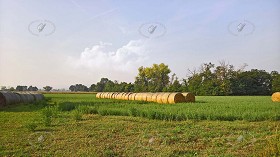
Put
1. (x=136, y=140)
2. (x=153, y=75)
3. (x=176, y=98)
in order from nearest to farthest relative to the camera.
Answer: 1. (x=136, y=140)
2. (x=176, y=98)
3. (x=153, y=75)

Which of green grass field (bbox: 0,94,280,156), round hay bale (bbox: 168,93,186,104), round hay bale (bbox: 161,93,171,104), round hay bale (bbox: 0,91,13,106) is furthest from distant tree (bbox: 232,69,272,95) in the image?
green grass field (bbox: 0,94,280,156)

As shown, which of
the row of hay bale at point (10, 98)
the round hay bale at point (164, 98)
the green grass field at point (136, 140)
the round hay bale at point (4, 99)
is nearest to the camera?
the green grass field at point (136, 140)

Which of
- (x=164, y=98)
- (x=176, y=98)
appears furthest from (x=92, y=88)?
(x=176, y=98)

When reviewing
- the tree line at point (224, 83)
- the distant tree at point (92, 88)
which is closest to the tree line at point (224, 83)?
the tree line at point (224, 83)

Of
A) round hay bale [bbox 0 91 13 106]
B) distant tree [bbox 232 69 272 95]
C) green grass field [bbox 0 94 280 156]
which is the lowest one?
green grass field [bbox 0 94 280 156]

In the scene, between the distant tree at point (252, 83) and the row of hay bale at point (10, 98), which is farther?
the distant tree at point (252, 83)

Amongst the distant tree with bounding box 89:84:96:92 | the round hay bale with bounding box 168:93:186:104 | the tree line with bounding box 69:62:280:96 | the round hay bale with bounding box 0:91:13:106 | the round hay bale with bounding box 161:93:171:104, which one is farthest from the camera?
the distant tree with bounding box 89:84:96:92

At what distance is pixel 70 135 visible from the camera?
8672 millimetres

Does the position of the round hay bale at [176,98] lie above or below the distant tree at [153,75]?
below

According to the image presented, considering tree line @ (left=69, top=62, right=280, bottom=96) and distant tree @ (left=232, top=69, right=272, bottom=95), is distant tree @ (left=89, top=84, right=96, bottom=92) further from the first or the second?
distant tree @ (left=232, top=69, right=272, bottom=95)

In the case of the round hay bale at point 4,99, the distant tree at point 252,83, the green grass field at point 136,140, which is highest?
the distant tree at point 252,83

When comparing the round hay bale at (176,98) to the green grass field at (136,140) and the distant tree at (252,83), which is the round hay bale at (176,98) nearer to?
the green grass field at (136,140)

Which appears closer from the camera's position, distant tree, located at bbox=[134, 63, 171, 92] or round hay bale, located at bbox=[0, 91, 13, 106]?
round hay bale, located at bbox=[0, 91, 13, 106]

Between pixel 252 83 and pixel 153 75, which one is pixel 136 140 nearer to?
pixel 252 83
